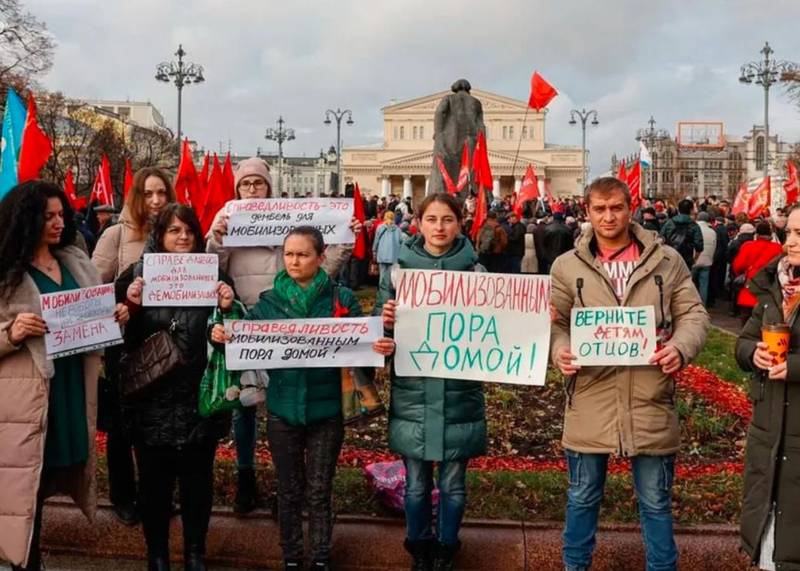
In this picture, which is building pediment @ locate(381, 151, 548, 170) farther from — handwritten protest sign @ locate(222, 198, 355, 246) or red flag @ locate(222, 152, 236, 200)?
handwritten protest sign @ locate(222, 198, 355, 246)

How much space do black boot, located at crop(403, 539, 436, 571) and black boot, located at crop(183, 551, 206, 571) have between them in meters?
1.02

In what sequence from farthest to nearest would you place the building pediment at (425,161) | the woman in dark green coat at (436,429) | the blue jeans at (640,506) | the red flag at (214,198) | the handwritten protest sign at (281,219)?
the building pediment at (425,161) → the red flag at (214,198) → the handwritten protest sign at (281,219) → the woman in dark green coat at (436,429) → the blue jeans at (640,506)

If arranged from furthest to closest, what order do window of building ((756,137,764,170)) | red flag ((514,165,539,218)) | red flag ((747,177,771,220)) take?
window of building ((756,137,764,170))
red flag ((514,165,539,218))
red flag ((747,177,771,220))

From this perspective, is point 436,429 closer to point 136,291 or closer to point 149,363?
point 149,363

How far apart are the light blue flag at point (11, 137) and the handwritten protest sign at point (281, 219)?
9.97ft

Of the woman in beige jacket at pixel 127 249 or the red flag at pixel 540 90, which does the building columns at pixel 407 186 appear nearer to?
the red flag at pixel 540 90

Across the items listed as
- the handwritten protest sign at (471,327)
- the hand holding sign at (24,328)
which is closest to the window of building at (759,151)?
the handwritten protest sign at (471,327)

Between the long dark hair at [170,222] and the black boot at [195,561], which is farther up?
the long dark hair at [170,222]

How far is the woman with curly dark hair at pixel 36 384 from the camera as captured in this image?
3.51 metres

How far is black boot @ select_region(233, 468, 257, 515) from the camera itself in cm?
461

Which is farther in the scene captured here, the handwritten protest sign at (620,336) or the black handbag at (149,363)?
the black handbag at (149,363)

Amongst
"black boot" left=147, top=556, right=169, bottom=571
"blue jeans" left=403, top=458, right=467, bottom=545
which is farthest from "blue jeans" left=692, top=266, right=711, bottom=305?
"black boot" left=147, top=556, right=169, bottom=571

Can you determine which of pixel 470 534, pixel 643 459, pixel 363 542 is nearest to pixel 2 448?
pixel 363 542

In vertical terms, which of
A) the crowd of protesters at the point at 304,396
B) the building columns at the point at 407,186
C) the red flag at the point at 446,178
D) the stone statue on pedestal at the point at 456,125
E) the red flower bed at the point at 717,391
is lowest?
the red flower bed at the point at 717,391
